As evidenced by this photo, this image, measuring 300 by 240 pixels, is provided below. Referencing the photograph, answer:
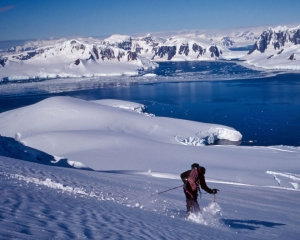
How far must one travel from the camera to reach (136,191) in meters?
8.36

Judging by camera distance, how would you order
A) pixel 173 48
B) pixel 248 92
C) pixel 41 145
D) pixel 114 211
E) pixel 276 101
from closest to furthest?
1. pixel 114 211
2. pixel 41 145
3. pixel 276 101
4. pixel 248 92
5. pixel 173 48

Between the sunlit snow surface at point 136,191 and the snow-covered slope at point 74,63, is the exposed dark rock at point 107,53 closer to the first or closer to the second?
the snow-covered slope at point 74,63

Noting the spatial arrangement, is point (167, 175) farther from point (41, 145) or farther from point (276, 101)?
point (276, 101)

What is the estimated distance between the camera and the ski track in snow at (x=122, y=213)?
3965mm

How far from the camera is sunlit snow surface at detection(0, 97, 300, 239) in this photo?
4371 mm

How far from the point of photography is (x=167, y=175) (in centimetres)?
1327

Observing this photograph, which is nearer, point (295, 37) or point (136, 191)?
point (136, 191)

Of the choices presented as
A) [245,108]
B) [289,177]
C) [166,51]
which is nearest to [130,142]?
[289,177]

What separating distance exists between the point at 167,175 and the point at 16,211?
937 centimetres

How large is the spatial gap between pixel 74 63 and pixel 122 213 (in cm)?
11217

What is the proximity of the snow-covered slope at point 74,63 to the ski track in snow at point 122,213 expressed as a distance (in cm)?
9798

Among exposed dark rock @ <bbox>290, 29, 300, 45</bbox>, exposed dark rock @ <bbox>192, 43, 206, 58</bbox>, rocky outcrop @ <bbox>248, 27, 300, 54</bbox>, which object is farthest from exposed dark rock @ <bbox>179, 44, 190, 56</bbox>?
exposed dark rock @ <bbox>290, 29, 300, 45</bbox>

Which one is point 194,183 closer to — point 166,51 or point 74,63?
point 74,63

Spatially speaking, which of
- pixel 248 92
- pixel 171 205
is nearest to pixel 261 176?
pixel 171 205
